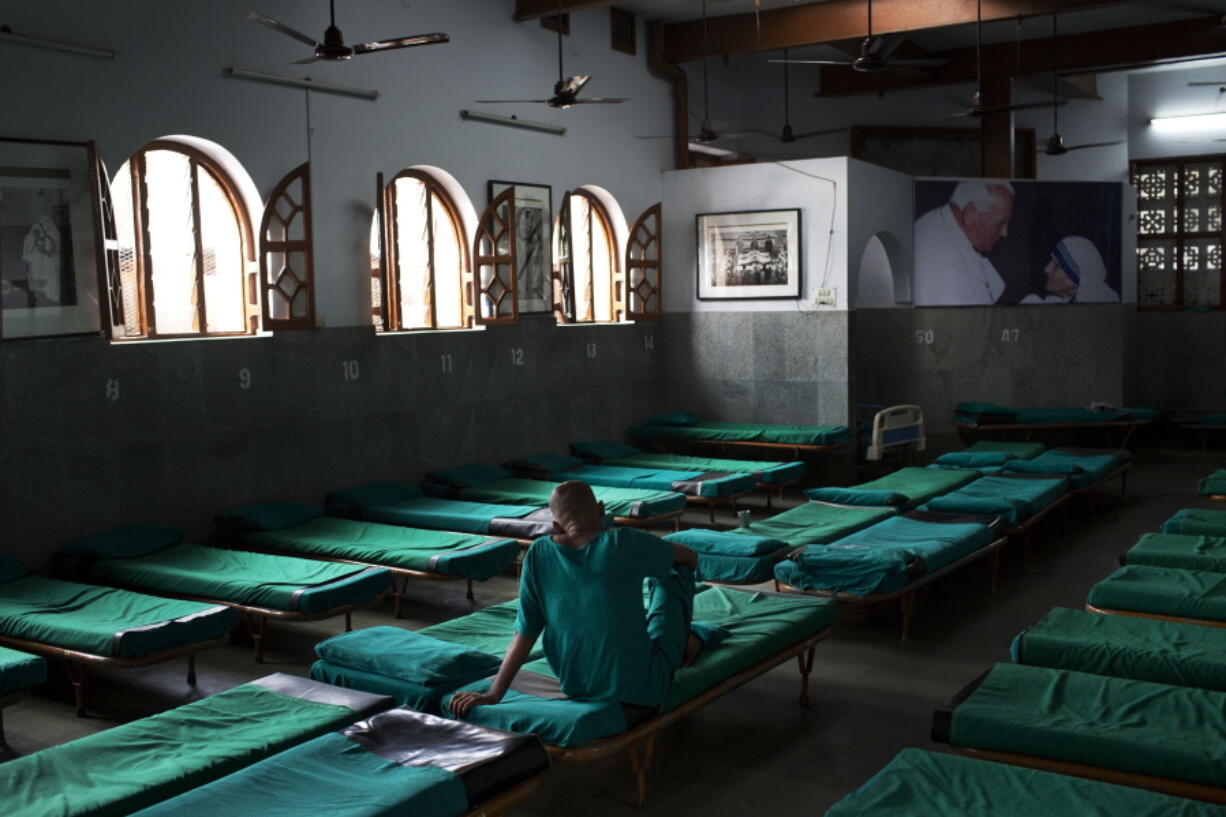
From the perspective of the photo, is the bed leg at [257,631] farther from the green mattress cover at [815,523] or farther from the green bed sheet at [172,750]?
the green mattress cover at [815,523]

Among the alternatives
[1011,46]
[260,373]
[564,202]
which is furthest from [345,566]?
[1011,46]

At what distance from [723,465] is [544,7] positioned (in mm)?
4528

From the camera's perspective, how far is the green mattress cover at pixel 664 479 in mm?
9508

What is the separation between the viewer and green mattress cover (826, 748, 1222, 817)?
3484 mm

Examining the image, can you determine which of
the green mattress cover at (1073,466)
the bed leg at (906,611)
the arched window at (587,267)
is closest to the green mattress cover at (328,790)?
the bed leg at (906,611)

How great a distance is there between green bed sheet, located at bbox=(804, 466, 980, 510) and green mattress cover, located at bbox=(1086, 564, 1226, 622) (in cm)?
256

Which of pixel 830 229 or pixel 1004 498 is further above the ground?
pixel 830 229

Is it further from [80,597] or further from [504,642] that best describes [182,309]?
[504,642]

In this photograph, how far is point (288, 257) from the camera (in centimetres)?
834

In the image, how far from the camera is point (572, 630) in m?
4.35

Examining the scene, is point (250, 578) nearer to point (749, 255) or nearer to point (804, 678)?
point (804, 678)

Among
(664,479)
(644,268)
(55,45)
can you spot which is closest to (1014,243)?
(644,268)

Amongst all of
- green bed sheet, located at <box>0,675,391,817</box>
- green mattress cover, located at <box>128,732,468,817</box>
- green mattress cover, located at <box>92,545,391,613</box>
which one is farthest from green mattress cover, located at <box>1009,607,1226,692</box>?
green mattress cover, located at <box>92,545,391,613</box>

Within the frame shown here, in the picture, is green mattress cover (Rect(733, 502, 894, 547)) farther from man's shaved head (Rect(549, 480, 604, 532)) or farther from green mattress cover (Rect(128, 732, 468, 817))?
green mattress cover (Rect(128, 732, 468, 817))
